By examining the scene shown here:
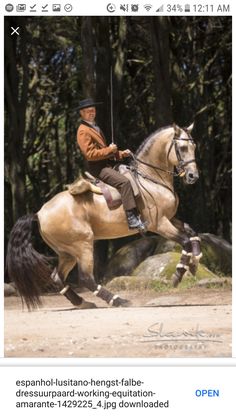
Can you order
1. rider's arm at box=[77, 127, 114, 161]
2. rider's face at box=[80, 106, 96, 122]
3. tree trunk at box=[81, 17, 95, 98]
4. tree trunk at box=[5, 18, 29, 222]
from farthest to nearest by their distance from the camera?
1. tree trunk at box=[5, 18, 29, 222]
2. tree trunk at box=[81, 17, 95, 98]
3. rider's face at box=[80, 106, 96, 122]
4. rider's arm at box=[77, 127, 114, 161]

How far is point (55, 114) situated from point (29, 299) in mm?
12155

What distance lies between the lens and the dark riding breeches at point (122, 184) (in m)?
10.4

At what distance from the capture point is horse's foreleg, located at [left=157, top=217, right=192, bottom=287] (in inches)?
414

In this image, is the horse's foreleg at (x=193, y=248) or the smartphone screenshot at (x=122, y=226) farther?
the horse's foreleg at (x=193, y=248)

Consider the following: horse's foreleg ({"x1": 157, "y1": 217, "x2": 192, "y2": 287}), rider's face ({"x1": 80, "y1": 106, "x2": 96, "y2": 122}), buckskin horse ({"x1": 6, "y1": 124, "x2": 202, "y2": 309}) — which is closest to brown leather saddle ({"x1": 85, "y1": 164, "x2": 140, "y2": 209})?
buckskin horse ({"x1": 6, "y1": 124, "x2": 202, "y2": 309})

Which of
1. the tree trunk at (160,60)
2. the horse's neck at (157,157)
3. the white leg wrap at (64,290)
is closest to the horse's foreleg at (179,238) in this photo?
the horse's neck at (157,157)

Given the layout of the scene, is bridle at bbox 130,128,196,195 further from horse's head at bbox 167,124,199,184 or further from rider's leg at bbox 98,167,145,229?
rider's leg at bbox 98,167,145,229

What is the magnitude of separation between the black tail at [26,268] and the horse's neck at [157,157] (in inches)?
82.4

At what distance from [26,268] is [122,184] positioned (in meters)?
1.88

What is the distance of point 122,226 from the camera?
34.7 feet

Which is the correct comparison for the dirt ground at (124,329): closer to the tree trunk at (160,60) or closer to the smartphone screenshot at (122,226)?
the smartphone screenshot at (122,226)

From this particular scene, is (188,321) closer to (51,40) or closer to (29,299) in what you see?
(29,299)

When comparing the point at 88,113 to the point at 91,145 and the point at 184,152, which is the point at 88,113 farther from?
the point at 184,152
